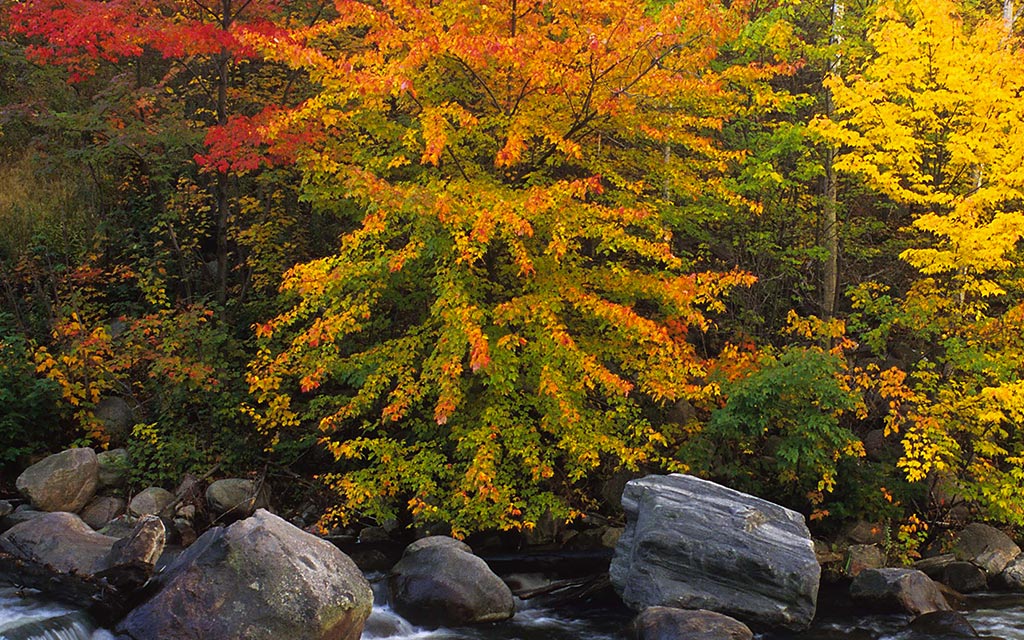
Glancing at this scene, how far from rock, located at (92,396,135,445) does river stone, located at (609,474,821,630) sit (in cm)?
787

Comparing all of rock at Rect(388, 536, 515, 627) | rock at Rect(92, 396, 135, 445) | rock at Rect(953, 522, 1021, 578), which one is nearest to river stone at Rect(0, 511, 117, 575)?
rock at Rect(388, 536, 515, 627)

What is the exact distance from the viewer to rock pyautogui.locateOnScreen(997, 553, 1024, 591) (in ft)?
34.2

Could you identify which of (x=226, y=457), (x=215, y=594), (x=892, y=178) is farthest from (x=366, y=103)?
(x=892, y=178)

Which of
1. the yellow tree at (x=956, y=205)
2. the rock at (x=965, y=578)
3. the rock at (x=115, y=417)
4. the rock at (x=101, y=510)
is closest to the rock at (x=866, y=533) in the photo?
the rock at (x=965, y=578)

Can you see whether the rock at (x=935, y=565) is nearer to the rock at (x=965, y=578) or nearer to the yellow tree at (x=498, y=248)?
the rock at (x=965, y=578)

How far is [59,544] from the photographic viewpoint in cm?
906

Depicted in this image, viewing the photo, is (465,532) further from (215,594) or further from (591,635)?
(215,594)

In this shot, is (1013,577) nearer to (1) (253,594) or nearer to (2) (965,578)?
(2) (965,578)

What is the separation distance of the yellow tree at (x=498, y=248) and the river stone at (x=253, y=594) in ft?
8.85

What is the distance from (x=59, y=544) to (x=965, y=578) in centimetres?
1047

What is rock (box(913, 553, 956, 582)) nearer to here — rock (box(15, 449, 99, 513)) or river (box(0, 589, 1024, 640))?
river (box(0, 589, 1024, 640))

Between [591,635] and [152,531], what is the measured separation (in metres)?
4.59

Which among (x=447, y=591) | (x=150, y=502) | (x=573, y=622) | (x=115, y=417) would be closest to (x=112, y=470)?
(x=150, y=502)

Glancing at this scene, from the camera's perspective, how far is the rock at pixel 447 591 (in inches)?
352
